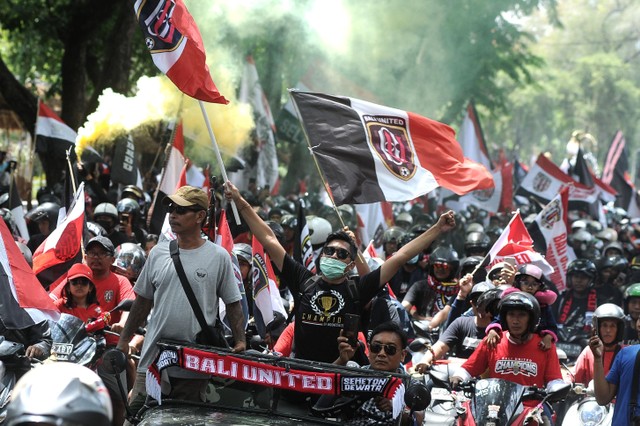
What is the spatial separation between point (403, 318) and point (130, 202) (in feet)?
18.2

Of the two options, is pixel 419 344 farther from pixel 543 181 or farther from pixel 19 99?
pixel 19 99

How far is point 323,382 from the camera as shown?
6.29 meters

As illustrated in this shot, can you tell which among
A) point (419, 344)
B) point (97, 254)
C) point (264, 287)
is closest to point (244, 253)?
point (264, 287)

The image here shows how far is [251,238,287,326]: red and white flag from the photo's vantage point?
9508 mm

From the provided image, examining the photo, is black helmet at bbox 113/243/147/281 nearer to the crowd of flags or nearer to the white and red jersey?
the crowd of flags

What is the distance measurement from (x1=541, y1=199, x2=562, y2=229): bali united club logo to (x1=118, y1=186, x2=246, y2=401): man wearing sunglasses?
338 inches

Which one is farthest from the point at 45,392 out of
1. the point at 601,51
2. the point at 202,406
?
the point at 601,51

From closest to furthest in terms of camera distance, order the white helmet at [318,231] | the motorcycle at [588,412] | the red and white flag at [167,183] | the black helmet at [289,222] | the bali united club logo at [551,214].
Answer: the motorcycle at [588,412] < the red and white flag at [167,183] < the white helmet at [318,231] < the black helmet at [289,222] < the bali united club logo at [551,214]

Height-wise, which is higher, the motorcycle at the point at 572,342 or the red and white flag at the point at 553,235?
the red and white flag at the point at 553,235

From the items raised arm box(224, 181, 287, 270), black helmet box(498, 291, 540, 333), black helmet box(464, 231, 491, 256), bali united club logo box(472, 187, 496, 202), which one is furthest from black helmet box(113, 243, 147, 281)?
bali united club logo box(472, 187, 496, 202)

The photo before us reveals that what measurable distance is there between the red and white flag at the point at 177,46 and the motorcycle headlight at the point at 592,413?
11.2ft

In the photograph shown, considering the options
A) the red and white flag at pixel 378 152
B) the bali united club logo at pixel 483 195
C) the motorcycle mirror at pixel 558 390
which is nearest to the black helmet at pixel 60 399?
the motorcycle mirror at pixel 558 390

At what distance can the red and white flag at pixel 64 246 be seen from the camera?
402 inches

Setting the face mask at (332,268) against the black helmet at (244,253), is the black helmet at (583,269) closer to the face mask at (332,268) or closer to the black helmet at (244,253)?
the black helmet at (244,253)
